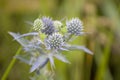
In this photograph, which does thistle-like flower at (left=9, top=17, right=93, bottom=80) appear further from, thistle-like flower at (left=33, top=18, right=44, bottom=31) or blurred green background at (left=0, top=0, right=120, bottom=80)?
blurred green background at (left=0, top=0, right=120, bottom=80)

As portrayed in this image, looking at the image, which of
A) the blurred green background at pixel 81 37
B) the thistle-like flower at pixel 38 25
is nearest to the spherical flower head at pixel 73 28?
the thistle-like flower at pixel 38 25

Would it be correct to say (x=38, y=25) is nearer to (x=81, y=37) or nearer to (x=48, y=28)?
(x=48, y=28)

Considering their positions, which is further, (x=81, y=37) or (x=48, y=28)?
(x=81, y=37)

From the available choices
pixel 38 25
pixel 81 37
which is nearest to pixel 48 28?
pixel 38 25

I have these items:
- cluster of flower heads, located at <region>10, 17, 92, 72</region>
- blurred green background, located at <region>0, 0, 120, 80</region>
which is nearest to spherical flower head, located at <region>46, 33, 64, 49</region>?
cluster of flower heads, located at <region>10, 17, 92, 72</region>

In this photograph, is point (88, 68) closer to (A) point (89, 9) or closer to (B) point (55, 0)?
(A) point (89, 9)

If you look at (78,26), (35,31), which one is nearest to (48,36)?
(35,31)

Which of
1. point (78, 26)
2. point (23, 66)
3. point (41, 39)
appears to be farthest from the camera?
point (23, 66)
